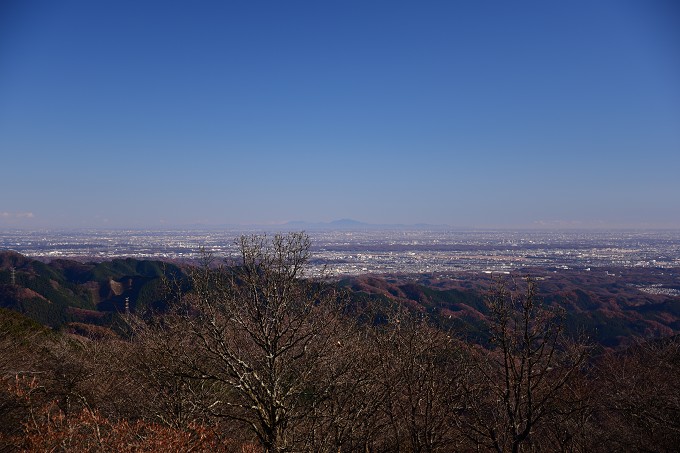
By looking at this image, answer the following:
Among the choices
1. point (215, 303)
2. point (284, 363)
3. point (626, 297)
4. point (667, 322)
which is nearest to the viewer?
point (284, 363)

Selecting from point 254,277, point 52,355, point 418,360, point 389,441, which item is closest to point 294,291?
point 254,277

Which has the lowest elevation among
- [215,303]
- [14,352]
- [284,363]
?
[14,352]

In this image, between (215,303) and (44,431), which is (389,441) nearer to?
(215,303)

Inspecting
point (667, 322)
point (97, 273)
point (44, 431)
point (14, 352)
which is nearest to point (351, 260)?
point (97, 273)

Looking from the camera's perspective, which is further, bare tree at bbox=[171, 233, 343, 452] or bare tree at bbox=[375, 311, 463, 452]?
bare tree at bbox=[375, 311, 463, 452]

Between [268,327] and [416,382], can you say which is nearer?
[268,327]

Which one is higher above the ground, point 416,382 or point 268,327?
point 268,327

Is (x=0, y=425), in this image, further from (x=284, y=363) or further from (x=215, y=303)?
(x=284, y=363)

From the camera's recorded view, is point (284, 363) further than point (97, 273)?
No

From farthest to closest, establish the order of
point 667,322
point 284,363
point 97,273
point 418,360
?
point 97,273 < point 667,322 < point 418,360 < point 284,363

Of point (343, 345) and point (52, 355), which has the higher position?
point (343, 345)

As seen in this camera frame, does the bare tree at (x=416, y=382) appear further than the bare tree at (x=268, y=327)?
Yes
